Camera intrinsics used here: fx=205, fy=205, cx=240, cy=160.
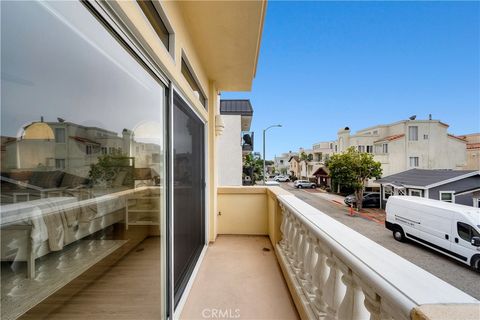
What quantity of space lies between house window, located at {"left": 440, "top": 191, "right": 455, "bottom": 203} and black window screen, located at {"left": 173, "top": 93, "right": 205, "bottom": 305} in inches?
75.6

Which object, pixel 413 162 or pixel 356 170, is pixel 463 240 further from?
pixel 356 170

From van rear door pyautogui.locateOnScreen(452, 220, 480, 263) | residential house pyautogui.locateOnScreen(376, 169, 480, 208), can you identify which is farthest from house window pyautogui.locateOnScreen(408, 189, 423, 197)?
van rear door pyautogui.locateOnScreen(452, 220, 480, 263)

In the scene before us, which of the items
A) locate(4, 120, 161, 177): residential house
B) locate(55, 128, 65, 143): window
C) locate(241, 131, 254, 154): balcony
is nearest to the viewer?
locate(4, 120, 161, 177): residential house

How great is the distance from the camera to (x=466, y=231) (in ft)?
3.88

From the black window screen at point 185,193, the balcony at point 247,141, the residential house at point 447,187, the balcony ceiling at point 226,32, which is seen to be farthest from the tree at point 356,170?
the balcony at point 247,141

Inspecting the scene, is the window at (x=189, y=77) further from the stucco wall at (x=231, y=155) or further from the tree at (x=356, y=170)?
the stucco wall at (x=231, y=155)

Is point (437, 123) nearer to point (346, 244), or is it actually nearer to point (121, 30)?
point (346, 244)

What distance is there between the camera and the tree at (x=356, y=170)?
3.40 m

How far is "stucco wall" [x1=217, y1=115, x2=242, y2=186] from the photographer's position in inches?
276

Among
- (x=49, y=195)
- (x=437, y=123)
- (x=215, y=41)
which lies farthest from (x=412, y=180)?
(x=49, y=195)

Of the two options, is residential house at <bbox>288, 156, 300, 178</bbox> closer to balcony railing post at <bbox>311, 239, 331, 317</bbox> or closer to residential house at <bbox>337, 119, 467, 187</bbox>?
residential house at <bbox>337, 119, 467, 187</bbox>

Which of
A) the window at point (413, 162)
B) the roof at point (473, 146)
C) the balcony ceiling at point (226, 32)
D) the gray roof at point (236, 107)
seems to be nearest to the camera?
the balcony ceiling at point (226, 32)

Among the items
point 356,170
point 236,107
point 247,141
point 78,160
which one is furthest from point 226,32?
point 247,141

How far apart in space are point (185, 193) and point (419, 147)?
3050 millimetres
